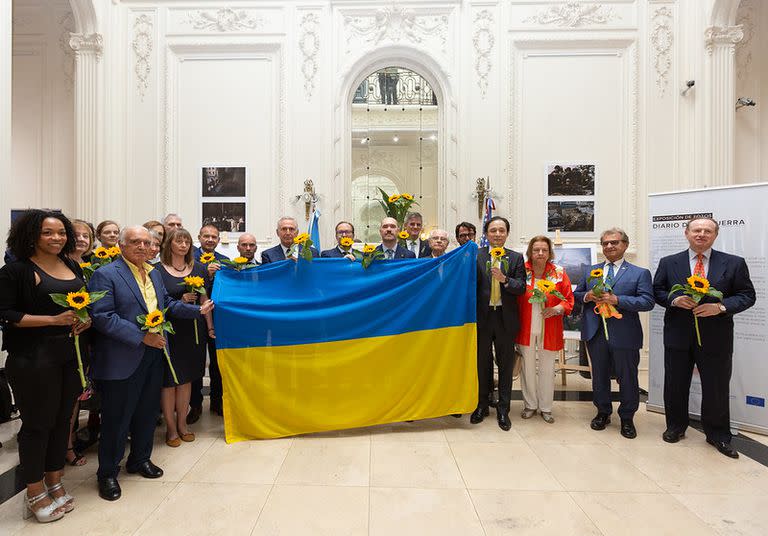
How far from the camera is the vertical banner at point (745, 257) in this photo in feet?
12.1

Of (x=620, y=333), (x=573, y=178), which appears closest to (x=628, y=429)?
(x=620, y=333)

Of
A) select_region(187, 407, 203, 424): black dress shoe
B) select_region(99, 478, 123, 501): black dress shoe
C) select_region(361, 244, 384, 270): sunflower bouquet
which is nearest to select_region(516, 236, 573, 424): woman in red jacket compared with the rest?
select_region(361, 244, 384, 270): sunflower bouquet

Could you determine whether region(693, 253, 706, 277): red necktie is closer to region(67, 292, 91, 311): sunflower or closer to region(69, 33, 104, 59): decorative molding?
region(67, 292, 91, 311): sunflower

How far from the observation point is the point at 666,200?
163 inches

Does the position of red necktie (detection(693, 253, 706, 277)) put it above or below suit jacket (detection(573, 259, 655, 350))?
above

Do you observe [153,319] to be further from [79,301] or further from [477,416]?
[477,416]

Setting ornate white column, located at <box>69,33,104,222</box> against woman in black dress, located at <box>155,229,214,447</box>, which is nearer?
woman in black dress, located at <box>155,229,214,447</box>

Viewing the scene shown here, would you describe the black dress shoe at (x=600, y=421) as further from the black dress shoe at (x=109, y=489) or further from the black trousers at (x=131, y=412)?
the black dress shoe at (x=109, y=489)

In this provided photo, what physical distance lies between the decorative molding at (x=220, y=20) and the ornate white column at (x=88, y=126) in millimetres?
1359

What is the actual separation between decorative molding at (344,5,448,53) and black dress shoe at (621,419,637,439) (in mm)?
5482

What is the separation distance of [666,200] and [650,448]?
230 centimetres

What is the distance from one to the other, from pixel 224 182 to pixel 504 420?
5.17 meters

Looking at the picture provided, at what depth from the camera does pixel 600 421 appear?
3707 millimetres

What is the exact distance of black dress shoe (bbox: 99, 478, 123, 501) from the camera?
2.53 meters
